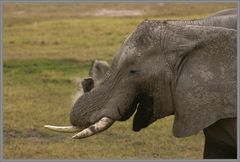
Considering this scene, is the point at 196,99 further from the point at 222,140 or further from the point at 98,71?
the point at 98,71

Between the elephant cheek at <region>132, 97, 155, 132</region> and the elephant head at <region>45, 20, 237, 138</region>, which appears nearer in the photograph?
the elephant head at <region>45, 20, 237, 138</region>

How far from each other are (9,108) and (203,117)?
5.91m

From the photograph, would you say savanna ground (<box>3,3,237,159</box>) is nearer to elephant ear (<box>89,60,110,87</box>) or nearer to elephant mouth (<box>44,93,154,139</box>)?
elephant ear (<box>89,60,110,87</box>)

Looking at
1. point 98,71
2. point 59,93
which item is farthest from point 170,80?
point 59,93

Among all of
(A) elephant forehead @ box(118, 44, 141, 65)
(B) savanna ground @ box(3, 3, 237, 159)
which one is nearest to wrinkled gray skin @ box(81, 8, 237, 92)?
(A) elephant forehead @ box(118, 44, 141, 65)

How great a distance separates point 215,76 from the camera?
4820 mm

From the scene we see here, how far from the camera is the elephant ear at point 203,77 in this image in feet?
15.7

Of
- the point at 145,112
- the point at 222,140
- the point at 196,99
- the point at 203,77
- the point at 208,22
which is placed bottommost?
the point at 222,140

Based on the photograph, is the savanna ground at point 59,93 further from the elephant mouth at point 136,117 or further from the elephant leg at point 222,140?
the elephant mouth at point 136,117

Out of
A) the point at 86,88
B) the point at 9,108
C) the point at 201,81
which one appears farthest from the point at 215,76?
the point at 9,108

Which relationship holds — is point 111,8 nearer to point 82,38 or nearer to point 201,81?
point 82,38

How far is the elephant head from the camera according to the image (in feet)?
15.8

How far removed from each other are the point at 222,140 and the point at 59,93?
6605 millimetres

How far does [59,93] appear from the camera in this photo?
1140 centimetres
